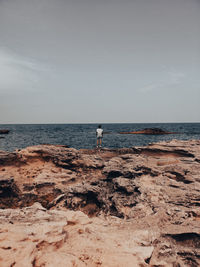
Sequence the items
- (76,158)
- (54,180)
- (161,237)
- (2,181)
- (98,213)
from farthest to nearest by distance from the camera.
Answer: (76,158), (54,180), (2,181), (98,213), (161,237)

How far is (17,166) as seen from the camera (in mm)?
7152

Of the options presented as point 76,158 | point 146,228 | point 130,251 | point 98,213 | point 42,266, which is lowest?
point 98,213

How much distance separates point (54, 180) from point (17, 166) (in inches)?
80.8

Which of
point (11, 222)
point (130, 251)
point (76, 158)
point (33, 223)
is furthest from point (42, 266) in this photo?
point (76, 158)

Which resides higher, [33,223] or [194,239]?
[33,223]

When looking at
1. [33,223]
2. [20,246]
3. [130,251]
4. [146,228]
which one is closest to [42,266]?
[20,246]

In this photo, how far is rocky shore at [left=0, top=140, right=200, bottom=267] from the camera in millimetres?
2867

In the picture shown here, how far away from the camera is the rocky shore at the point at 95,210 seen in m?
2.87

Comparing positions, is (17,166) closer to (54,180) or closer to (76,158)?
(54,180)

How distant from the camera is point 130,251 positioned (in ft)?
10.1

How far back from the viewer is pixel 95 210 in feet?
18.2

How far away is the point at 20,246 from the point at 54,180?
3.88 metres

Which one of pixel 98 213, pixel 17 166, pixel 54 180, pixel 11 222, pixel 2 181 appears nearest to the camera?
pixel 11 222

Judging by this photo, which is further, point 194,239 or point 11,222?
point 194,239
